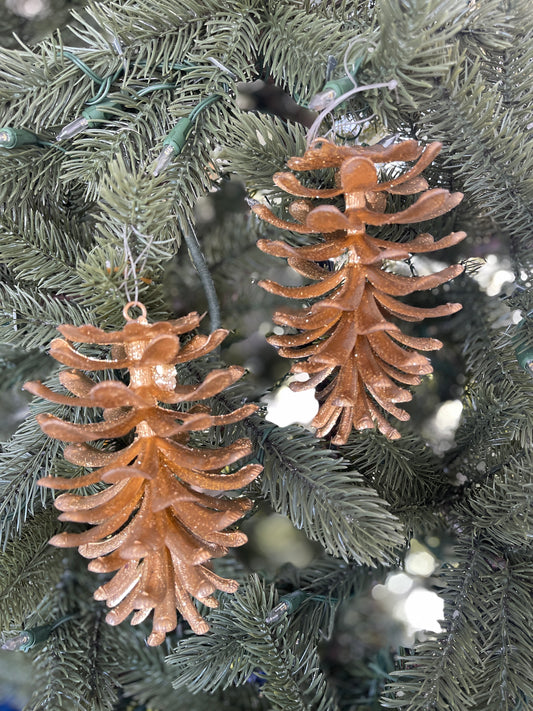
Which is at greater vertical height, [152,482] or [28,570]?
[152,482]

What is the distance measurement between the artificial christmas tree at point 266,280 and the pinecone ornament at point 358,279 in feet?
0.08

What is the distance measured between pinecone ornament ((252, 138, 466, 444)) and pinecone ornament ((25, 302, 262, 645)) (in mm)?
74

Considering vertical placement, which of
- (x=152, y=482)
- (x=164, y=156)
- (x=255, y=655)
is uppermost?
(x=164, y=156)

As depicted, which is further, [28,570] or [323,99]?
[28,570]

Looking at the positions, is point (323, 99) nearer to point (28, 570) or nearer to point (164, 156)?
point (164, 156)

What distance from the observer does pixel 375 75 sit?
39 cm

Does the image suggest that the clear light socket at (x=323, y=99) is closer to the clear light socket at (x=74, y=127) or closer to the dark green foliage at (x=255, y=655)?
the clear light socket at (x=74, y=127)

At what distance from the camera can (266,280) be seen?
17.3 inches

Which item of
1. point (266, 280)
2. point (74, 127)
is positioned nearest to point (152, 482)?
point (266, 280)

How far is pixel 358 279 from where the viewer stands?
41 centimetres

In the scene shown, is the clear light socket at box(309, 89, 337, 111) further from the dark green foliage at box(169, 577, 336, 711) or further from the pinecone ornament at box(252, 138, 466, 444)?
the dark green foliage at box(169, 577, 336, 711)

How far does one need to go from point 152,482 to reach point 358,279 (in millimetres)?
207

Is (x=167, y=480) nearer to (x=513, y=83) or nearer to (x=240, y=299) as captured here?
(x=240, y=299)

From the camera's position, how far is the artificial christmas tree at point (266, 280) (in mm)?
416
